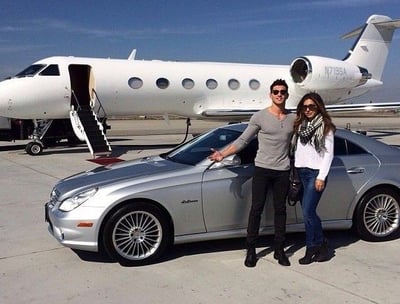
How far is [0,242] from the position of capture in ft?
19.7

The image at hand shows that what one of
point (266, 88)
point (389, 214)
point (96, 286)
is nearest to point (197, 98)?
point (266, 88)

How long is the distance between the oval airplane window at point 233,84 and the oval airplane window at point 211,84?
0.68 metres

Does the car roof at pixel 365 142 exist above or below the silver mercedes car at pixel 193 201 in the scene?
above

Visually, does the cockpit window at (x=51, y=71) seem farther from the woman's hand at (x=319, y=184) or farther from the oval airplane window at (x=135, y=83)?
the woman's hand at (x=319, y=184)

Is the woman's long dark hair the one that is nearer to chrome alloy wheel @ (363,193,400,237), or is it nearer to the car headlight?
chrome alloy wheel @ (363,193,400,237)

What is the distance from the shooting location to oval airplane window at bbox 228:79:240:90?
19.5 m

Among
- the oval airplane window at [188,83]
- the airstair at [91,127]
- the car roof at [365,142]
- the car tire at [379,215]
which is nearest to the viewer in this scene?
the car tire at [379,215]

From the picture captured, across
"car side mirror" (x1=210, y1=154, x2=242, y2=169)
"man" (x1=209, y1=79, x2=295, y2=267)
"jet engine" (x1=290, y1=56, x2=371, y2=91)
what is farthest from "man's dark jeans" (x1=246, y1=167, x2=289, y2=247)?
"jet engine" (x1=290, y1=56, x2=371, y2=91)

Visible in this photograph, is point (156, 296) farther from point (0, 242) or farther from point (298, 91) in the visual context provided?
point (298, 91)

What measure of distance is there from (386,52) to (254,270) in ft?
69.0

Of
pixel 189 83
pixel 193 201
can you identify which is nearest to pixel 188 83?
pixel 189 83

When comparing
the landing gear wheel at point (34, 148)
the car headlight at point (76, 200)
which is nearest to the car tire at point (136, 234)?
the car headlight at point (76, 200)

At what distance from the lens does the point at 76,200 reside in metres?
5.08

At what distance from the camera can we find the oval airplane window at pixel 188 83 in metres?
18.5
